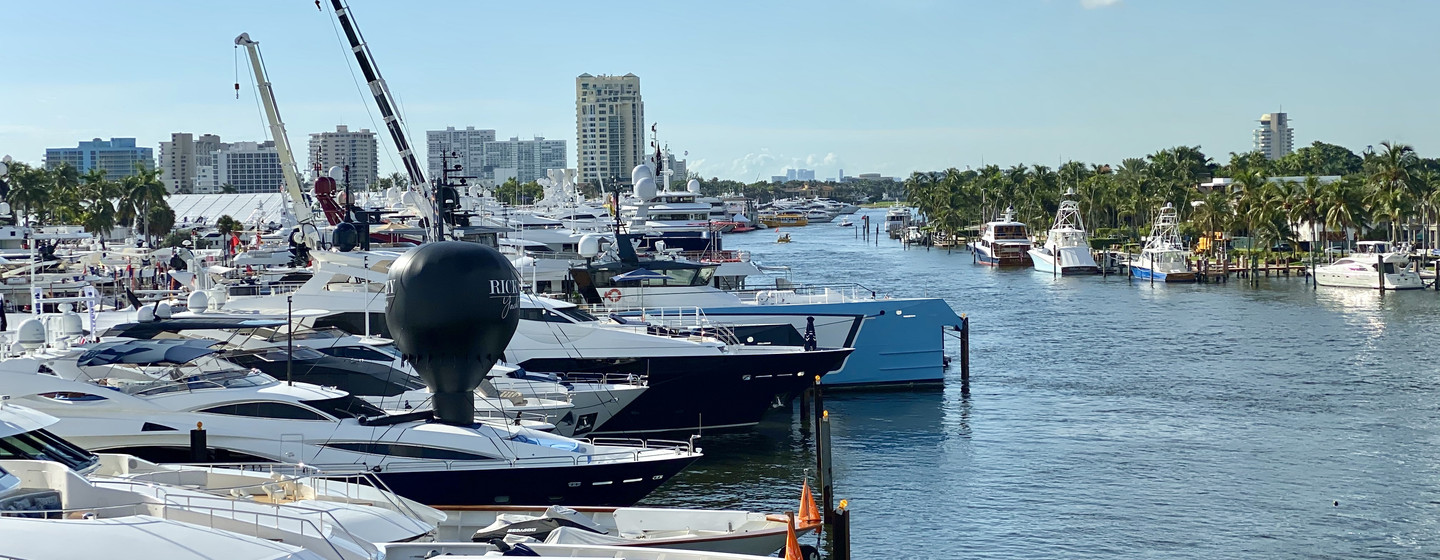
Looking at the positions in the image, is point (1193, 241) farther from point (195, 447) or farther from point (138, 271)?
point (195, 447)

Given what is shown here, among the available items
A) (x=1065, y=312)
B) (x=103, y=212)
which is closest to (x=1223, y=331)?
(x=1065, y=312)

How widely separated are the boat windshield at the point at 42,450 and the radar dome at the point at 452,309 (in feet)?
17.8

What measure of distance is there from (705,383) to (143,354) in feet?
49.6

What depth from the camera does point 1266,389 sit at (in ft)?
154

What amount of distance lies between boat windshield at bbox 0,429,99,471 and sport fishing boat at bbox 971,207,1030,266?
10691cm

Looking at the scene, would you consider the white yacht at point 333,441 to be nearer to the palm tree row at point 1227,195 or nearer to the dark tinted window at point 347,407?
the dark tinted window at point 347,407

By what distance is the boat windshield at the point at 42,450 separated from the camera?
19.2 m

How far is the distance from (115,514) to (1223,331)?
183ft

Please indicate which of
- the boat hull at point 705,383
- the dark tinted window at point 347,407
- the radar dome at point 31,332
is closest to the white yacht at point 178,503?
the dark tinted window at point 347,407

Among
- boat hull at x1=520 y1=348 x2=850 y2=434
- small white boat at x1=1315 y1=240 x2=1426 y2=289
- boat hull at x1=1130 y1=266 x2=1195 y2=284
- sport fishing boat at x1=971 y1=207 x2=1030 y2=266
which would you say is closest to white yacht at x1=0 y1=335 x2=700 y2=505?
boat hull at x1=520 y1=348 x2=850 y2=434

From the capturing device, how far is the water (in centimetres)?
2850

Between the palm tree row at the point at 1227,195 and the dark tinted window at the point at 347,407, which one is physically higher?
the palm tree row at the point at 1227,195

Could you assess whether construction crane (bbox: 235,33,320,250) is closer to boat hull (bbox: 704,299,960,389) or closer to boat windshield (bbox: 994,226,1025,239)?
boat hull (bbox: 704,299,960,389)

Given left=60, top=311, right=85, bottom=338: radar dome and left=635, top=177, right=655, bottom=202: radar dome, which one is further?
left=635, top=177, right=655, bottom=202: radar dome
